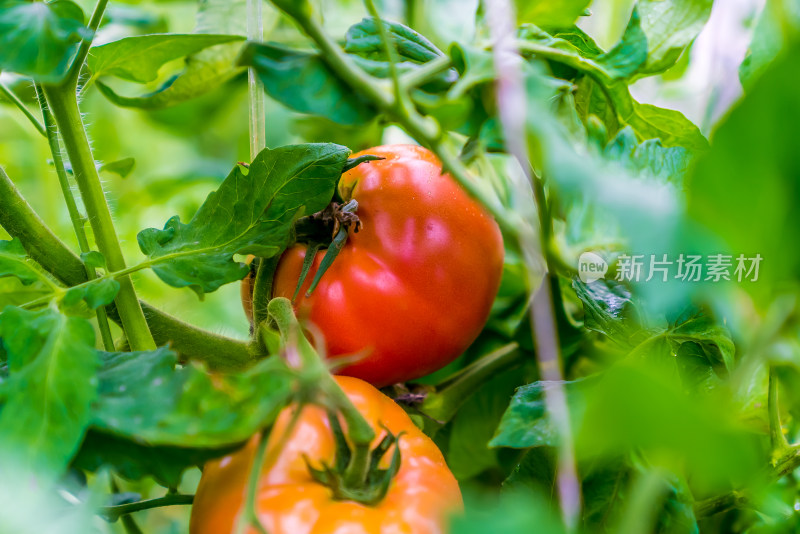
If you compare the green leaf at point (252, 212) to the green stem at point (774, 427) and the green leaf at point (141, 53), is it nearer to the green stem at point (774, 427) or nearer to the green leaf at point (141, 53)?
the green leaf at point (141, 53)

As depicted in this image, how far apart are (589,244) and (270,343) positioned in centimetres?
17

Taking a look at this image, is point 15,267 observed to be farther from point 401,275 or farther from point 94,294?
point 401,275

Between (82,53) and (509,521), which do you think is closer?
(509,521)

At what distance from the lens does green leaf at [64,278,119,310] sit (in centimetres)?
34

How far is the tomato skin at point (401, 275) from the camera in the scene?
16.4 inches

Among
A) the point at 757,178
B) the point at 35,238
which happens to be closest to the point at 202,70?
the point at 35,238

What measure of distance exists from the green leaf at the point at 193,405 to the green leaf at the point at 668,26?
0.87 feet

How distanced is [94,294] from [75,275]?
80 mm

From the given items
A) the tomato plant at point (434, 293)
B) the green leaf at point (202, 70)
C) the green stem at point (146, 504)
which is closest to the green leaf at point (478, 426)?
the tomato plant at point (434, 293)

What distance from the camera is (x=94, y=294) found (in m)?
0.35

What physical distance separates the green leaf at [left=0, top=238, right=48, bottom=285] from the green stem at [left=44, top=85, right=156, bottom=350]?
0.05 metres

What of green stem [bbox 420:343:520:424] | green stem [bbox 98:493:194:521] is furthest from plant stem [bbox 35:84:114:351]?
green stem [bbox 420:343:520:424]

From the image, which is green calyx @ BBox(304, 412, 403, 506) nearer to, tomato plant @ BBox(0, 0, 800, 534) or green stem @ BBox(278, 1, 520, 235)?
tomato plant @ BBox(0, 0, 800, 534)

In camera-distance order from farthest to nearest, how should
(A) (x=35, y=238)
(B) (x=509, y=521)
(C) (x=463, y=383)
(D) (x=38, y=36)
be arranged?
1. (C) (x=463, y=383)
2. (A) (x=35, y=238)
3. (D) (x=38, y=36)
4. (B) (x=509, y=521)
